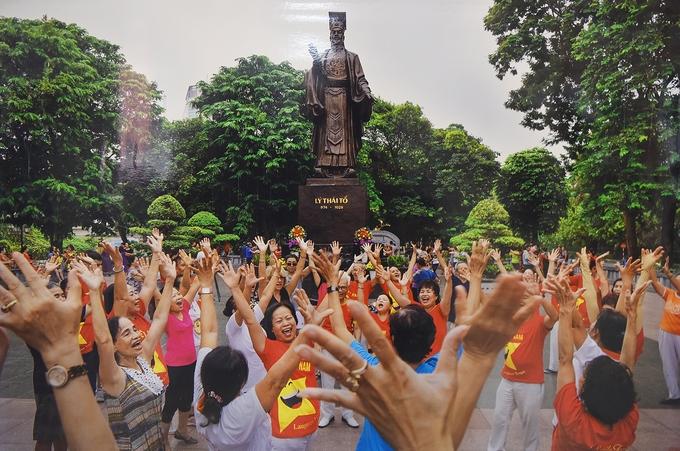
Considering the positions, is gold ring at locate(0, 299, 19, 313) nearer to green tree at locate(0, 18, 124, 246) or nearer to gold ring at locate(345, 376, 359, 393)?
gold ring at locate(345, 376, 359, 393)

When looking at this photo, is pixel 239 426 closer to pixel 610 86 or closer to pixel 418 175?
pixel 610 86

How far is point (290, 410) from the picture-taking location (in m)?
2.23

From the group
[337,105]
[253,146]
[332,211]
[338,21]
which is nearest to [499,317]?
[332,211]

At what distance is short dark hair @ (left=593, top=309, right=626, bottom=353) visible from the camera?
2416 mm

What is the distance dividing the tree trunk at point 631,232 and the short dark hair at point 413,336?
5.14 metres

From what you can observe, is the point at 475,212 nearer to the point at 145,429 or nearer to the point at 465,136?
the point at 465,136

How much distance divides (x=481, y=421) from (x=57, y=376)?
342 centimetres

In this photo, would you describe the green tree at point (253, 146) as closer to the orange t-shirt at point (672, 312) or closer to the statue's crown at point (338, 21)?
the statue's crown at point (338, 21)

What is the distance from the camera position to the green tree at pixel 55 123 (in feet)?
17.7

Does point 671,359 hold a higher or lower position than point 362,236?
lower

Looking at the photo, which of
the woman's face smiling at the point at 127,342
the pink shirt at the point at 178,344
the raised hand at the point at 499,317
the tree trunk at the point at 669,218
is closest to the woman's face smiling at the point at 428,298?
the pink shirt at the point at 178,344

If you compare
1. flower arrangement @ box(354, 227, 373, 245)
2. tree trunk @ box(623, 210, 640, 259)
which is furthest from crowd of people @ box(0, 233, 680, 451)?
flower arrangement @ box(354, 227, 373, 245)

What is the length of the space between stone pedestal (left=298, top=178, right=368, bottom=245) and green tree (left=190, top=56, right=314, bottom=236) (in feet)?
9.79

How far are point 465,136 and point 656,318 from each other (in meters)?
5.63
